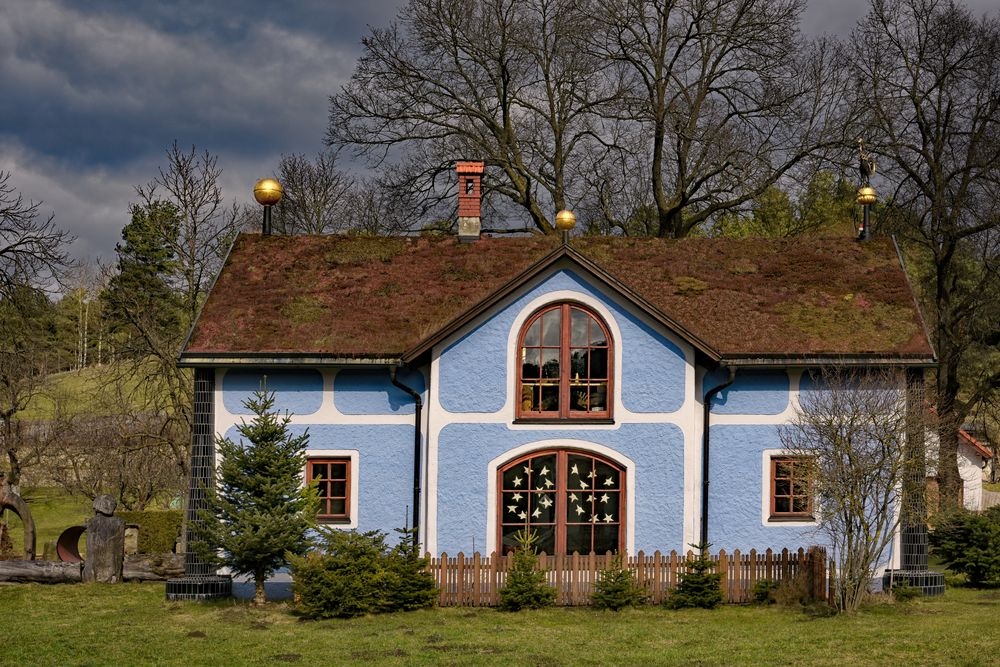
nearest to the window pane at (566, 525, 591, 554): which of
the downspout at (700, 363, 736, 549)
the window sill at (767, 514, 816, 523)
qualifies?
the downspout at (700, 363, 736, 549)

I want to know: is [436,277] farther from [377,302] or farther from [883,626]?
[883,626]

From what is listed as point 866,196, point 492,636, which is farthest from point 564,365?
point 866,196

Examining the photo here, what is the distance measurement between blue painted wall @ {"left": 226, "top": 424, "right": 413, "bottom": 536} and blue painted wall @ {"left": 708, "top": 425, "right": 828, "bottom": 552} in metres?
5.30

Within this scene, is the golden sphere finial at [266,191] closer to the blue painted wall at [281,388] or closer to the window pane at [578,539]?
the blue painted wall at [281,388]

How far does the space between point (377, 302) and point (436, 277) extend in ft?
4.62

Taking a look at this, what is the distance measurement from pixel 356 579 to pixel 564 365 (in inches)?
193

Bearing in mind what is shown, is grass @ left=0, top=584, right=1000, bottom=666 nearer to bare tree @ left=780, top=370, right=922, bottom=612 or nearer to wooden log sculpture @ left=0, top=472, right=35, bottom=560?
bare tree @ left=780, top=370, right=922, bottom=612

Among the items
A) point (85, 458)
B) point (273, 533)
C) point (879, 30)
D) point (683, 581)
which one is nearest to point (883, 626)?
point (683, 581)

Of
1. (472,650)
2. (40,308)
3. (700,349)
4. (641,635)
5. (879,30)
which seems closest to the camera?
(472,650)

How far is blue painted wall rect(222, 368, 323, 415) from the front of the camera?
17.4 meters

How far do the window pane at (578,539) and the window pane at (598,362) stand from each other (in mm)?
2549

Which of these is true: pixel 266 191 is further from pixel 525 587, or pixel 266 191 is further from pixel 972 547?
pixel 972 547

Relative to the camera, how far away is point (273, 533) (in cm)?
1573

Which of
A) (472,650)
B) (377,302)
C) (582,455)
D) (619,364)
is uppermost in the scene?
(377,302)
